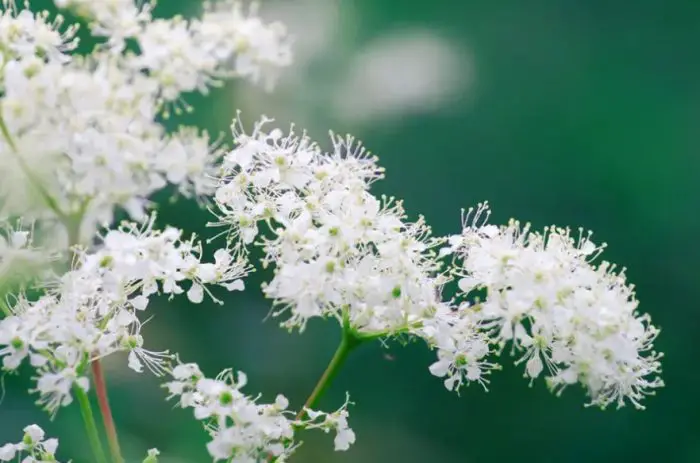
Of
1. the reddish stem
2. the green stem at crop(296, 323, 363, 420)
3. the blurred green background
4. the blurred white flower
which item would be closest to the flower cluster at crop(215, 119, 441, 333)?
the green stem at crop(296, 323, 363, 420)

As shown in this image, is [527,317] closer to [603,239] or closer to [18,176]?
[18,176]

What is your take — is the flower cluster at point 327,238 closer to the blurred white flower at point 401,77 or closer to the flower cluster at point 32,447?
the flower cluster at point 32,447

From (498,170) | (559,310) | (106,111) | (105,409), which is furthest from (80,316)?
(498,170)

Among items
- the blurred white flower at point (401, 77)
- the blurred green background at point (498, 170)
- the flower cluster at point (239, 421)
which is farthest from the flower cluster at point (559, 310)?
the blurred white flower at point (401, 77)

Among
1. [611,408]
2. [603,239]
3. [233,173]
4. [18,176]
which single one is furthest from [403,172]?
[18,176]

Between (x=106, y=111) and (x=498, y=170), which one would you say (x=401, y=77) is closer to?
(x=498, y=170)
